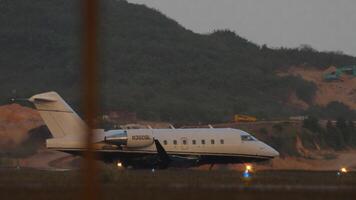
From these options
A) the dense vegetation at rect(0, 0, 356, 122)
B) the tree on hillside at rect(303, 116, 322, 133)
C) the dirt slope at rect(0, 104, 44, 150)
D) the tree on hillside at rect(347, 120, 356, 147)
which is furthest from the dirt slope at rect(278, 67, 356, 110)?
the dirt slope at rect(0, 104, 44, 150)

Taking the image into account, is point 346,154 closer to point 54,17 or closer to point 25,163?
point 25,163

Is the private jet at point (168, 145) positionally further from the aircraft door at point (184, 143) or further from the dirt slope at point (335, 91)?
the dirt slope at point (335, 91)

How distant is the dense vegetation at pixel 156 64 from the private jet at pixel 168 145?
124 ft

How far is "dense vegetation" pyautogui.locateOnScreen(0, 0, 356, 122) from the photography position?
304 ft

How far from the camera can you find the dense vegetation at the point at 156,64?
92750 millimetres

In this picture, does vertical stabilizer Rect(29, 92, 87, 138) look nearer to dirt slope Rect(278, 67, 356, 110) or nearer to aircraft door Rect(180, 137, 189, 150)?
aircraft door Rect(180, 137, 189, 150)

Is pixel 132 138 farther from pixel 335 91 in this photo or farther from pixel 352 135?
pixel 335 91

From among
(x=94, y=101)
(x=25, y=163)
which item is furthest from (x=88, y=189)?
(x=25, y=163)

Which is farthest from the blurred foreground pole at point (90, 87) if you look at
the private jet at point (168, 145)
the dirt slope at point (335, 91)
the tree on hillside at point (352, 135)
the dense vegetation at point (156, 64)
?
the dirt slope at point (335, 91)

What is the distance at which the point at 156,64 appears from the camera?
121312mm

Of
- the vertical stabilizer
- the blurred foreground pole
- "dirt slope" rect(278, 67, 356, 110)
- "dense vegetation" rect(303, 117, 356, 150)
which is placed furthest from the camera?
"dirt slope" rect(278, 67, 356, 110)

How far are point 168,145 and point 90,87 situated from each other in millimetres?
33717

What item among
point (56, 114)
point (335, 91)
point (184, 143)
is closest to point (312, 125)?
point (184, 143)

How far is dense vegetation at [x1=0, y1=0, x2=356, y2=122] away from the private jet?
124 ft
